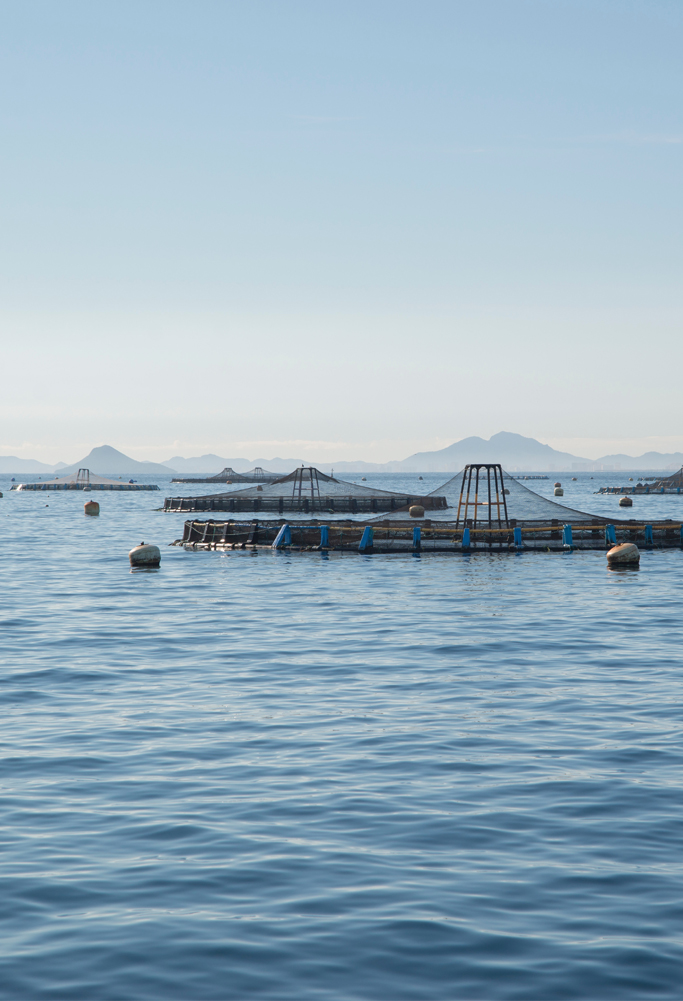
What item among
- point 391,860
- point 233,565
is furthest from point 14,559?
point 391,860

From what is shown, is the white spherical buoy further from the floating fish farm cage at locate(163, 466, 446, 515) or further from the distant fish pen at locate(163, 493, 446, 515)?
the distant fish pen at locate(163, 493, 446, 515)

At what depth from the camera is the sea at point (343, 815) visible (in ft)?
31.6

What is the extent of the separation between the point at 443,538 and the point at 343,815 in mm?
47611

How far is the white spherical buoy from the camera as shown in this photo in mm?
55375

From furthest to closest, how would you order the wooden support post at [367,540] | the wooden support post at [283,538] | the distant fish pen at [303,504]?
the distant fish pen at [303,504] < the wooden support post at [283,538] < the wooden support post at [367,540]

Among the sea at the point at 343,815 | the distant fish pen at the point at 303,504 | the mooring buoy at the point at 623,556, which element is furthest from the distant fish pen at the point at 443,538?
the distant fish pen at the point at 303,504

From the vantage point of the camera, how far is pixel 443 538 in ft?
200

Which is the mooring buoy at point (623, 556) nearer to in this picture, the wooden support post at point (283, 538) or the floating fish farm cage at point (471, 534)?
the floating fish farm cage at point (471, 534)

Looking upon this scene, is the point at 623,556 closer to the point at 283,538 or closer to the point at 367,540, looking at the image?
the point at 367,540

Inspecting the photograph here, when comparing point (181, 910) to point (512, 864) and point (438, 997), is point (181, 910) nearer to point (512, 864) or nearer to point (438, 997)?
point (438, 997)

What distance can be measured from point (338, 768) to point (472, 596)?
2637cm

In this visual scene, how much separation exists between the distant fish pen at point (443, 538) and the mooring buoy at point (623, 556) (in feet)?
23.3

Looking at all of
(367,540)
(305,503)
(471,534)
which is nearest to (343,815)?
(367,540)

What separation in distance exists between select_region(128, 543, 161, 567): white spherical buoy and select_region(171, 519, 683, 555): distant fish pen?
373 inches
